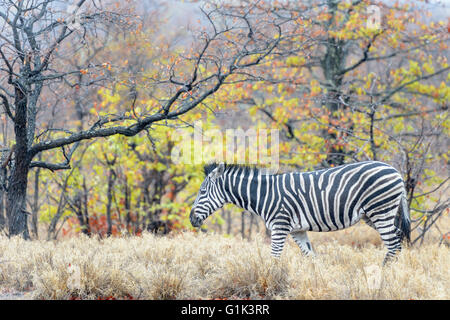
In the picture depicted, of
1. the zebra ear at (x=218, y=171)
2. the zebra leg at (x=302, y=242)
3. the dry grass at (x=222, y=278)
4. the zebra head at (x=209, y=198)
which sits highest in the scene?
the zebra ear at (x=218, y=171)

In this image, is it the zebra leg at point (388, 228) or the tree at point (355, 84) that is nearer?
the zebra leg at point (388, 228)

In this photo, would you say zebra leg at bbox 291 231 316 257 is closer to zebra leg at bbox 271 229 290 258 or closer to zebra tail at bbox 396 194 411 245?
zebra leg at bbox 271 229 290 258

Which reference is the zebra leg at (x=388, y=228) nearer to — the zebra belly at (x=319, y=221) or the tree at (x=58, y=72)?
the zebra belly at (x=319, y=221)

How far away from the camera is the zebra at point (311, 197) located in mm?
6789

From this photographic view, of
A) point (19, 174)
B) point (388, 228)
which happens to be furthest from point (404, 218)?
point (19, 174)

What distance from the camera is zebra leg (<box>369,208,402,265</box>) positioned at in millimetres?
6770

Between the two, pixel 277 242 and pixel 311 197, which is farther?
pixel 311 197

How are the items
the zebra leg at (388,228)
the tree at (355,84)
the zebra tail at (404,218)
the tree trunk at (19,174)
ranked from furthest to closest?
the tree at (355,84) < the tree trunk at (19,174) < the zebra tail at (404,218) < the zebra leg at (388,228)

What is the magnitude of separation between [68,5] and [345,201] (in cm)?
552

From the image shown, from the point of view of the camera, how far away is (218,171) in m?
7.20

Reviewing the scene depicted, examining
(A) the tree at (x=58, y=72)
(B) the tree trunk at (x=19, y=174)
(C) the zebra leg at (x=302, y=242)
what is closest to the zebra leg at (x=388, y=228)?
(C) the zebra leg at (x=302, y=242)

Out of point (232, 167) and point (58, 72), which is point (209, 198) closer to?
point (232, 167)

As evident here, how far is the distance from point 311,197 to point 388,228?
1.14 metres
